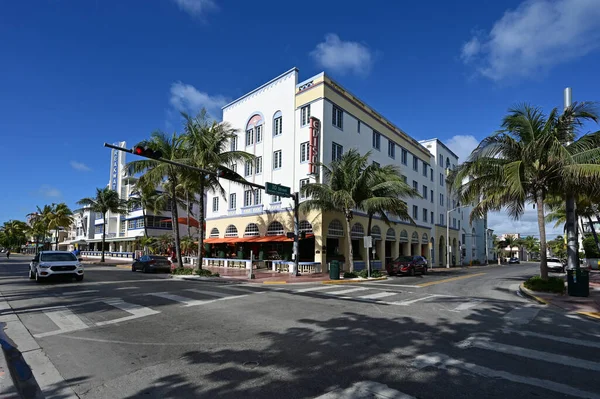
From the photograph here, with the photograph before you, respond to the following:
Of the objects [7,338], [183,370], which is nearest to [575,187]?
[183,370]

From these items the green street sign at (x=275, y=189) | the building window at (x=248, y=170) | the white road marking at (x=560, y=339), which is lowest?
the white road marking at (x=560, y=339)

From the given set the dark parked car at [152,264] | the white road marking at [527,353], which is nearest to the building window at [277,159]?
the dark parked car at [152,264]

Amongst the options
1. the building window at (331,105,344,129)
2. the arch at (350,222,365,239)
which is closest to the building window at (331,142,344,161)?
the building window at (331,105,344,129)

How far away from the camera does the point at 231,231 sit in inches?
1427

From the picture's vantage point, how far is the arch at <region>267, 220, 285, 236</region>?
3100 cm

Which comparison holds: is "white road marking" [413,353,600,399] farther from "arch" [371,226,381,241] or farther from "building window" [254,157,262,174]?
"arch" [371,226,381,241]

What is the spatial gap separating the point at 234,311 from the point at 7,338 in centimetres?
489

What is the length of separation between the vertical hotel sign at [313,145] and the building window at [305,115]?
5.28ft

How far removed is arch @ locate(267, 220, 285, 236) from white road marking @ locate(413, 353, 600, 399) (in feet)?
82.0

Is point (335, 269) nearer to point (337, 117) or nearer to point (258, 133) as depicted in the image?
point (337, 117)

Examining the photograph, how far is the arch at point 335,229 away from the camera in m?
29.0

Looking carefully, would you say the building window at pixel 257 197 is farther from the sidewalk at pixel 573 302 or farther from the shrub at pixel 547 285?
the sidewalk at pixel 573 302

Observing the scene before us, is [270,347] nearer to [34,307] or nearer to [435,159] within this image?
[34,307]

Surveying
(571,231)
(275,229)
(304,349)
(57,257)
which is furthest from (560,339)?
(275,229)
